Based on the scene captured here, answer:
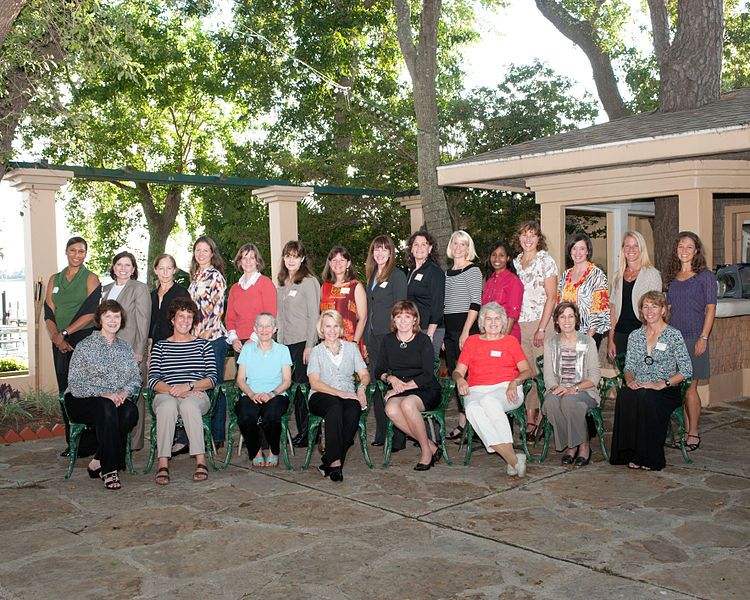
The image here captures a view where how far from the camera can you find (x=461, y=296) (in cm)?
632

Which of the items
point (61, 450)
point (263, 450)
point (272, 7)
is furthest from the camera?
point (272, 7)

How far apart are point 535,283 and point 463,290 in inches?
23.5

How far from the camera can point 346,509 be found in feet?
15.6

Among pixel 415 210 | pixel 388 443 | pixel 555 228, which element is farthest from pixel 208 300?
pixel 415 210

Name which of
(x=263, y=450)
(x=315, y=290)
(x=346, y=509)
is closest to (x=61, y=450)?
(x=263, y=450)

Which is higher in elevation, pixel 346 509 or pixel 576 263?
pixel 576 263

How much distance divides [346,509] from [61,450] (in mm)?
2939

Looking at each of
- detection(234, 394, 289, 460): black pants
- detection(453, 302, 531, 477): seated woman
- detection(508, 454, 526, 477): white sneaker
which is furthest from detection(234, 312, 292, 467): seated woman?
detection(508, 454, 526, 477): white sneaker

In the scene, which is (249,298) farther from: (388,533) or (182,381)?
(388,533)

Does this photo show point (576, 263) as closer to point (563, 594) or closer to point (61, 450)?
point (563, 594)

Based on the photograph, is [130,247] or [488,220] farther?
[130,247]

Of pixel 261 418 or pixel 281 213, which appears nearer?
pixel 261 418

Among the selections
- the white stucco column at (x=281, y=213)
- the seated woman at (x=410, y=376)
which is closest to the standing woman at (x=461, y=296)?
the seated woman at (x=410, y=376)

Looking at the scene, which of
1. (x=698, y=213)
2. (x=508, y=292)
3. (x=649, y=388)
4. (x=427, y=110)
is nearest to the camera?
(x=649, y=388)
